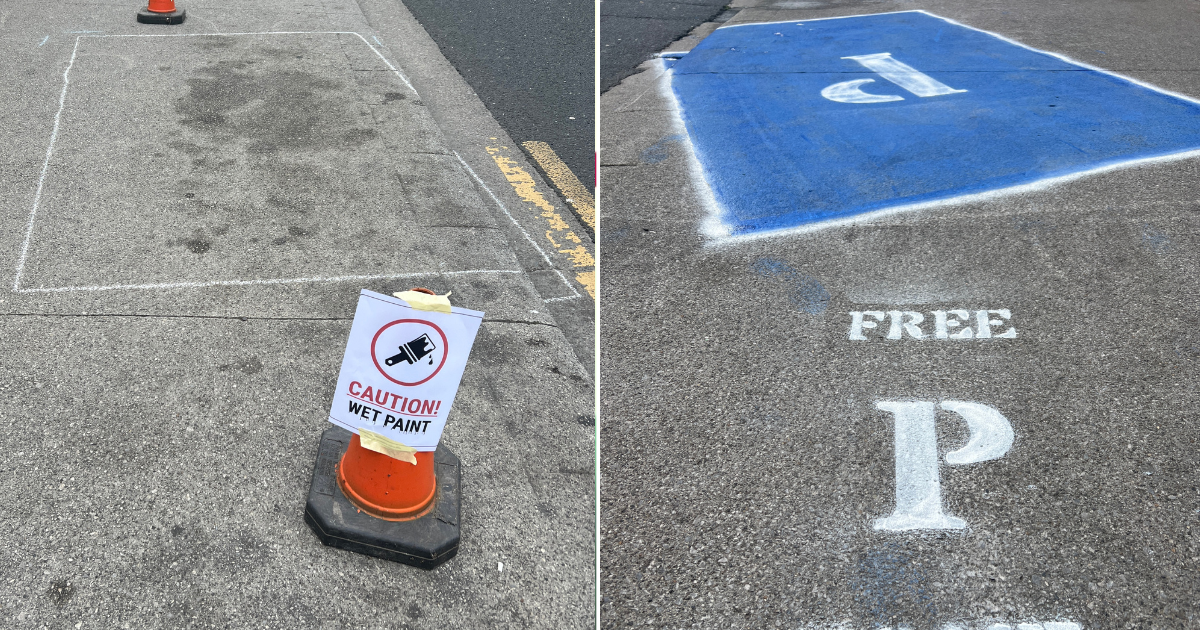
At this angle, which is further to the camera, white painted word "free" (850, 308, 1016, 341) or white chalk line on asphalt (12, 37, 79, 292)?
white chalk line on asphalt (12, 37, 79, 292)

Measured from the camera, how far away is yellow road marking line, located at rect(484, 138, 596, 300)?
505cm

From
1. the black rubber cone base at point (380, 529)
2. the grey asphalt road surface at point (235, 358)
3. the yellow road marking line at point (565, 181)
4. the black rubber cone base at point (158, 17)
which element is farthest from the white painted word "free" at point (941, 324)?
the black rubber cone base at point (158, 17)

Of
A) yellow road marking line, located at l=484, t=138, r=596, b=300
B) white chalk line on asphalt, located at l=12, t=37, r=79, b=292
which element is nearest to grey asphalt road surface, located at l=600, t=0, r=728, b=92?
Answer: yellow road marking line, located at l=484, t=138, r=596, b=300

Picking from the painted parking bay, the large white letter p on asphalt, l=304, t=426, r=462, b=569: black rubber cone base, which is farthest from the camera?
the painted parking bay

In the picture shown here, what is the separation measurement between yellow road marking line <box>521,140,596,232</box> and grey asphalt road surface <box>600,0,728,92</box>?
6.79 feet

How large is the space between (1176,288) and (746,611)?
327 centimetres

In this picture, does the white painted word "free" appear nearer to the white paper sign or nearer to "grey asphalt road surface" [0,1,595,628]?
"grey asphalt road surface" [0,1,595,628]

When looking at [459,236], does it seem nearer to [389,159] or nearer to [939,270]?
[389,159]

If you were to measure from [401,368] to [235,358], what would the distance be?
1.41 metres

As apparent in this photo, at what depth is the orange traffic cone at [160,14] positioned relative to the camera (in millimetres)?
8664

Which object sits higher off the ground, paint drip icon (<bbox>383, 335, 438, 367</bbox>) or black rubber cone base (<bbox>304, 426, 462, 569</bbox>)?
paint drip icon (<bbox>383, 335, 438, 367</bbox>)

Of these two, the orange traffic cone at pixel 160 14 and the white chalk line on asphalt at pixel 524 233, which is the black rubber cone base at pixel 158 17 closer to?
the orange traffic cone at pixel 160 14

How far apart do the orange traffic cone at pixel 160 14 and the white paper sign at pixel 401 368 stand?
24.3 feet

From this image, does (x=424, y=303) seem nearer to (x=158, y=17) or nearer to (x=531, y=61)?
(x=531, y=61)
